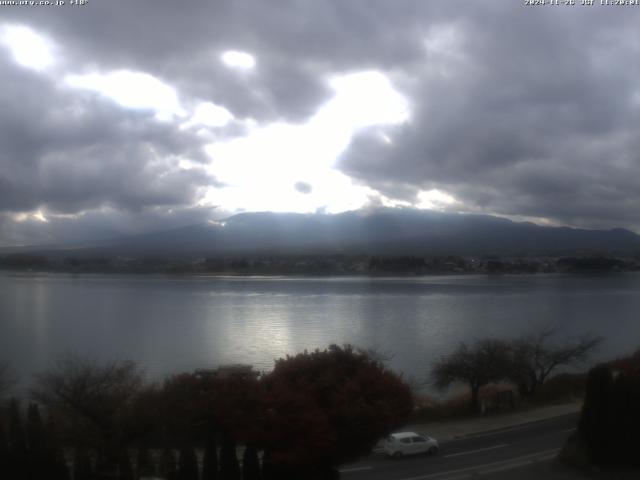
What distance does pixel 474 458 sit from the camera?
12.0m

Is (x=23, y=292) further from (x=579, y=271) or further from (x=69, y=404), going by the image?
(x=579, y=271)

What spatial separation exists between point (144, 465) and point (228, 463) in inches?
72.2

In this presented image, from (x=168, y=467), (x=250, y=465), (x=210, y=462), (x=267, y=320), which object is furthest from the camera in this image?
(x=267, y=320)

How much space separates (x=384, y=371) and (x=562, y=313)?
3690 cm

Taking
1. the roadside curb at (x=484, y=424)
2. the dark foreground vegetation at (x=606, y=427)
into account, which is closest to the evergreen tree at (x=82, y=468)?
the dark foreground vegetation at (x=606, y=427)

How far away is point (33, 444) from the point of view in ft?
27.0

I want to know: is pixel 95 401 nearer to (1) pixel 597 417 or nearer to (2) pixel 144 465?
(2) pixel 144 465

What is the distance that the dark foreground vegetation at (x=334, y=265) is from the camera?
68.4 m

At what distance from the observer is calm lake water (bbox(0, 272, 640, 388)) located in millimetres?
26469

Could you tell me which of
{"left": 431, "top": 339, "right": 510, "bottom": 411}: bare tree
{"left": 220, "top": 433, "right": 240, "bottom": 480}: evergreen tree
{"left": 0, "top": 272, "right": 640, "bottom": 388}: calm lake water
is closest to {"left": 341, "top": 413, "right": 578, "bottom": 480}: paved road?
{"left": 220, "top": 433, "right": 240, "bottom": 480}: evergreen tree

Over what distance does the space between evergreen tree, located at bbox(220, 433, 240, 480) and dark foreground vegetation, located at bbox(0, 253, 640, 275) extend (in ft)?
176

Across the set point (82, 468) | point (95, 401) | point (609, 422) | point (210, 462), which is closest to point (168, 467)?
point (210, 462)

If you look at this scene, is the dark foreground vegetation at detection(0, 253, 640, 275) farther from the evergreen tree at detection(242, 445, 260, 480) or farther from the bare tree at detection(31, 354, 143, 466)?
the evergreen tree at detection(242, 445, 260, 480)

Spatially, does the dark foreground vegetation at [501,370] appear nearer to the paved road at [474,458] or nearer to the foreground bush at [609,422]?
the paved road at [474,458]
